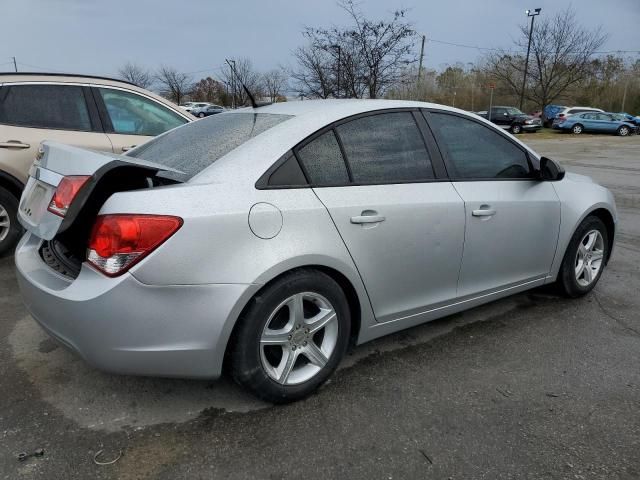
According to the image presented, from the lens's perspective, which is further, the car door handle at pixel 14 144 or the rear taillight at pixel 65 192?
the car door handle at pixel 14 144

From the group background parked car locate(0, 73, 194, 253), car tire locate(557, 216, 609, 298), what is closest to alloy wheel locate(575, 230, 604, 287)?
car tire locate(557, 216, 609, 298)

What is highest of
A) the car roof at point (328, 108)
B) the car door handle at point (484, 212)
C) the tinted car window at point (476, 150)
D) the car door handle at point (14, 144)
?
the car roof at point (328, 108)

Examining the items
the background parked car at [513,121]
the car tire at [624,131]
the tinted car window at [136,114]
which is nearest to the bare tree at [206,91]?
the background parked car at [513,121]

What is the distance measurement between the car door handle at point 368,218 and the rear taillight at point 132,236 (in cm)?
91

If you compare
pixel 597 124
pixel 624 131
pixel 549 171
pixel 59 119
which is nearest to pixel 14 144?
pixel 59 119

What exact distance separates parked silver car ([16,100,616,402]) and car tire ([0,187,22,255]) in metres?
2.18

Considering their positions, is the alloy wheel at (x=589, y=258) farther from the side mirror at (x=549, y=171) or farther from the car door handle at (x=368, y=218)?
the car door handle at (x=368, y=218)

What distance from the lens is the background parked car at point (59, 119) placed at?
4.71 meters

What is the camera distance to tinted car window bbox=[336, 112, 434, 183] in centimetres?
280

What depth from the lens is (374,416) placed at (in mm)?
2518

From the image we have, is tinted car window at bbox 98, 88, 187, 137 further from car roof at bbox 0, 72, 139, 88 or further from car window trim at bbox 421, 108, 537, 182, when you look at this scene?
car window trim at bbox 421, 108, 537, 182

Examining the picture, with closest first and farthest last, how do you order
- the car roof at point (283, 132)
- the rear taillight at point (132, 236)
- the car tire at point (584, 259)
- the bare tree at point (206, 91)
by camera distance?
1. the rear taillight at point (132, 236)
2. the car roof at point (283, 132)
3. the car tire at point (584, 259)
4. the bare tree at point (206, 91)

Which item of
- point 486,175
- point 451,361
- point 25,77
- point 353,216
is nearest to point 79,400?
point 353,216

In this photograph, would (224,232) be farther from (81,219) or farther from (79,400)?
(79,400)
